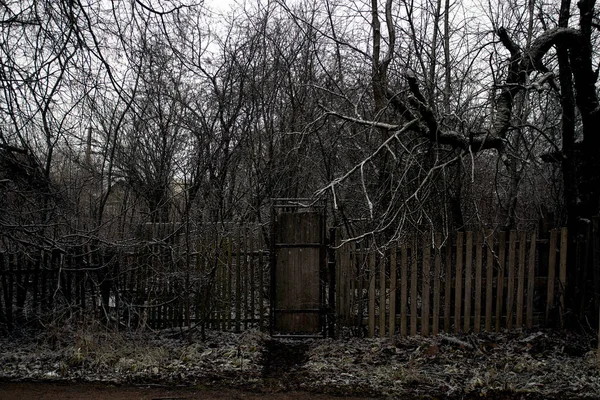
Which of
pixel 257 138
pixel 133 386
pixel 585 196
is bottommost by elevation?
pixel 133 386

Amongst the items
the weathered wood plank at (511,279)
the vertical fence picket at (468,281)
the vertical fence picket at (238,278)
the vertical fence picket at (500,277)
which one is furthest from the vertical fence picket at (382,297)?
the vertical fence picket at (238,278)

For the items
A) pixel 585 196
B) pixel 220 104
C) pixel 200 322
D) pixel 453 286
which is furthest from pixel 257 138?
pixel 585 196

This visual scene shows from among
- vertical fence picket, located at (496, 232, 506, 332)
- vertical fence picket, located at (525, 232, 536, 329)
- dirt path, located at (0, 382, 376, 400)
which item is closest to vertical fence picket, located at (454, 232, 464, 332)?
vertical fence picket, located at (496, 232, 506, 332)

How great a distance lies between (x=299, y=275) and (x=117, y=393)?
10.6 ft

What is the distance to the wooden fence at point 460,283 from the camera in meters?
7.57

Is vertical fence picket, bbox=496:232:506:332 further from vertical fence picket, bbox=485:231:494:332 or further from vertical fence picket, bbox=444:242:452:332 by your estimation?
vertical fence picket, bbox=444:242:452:332

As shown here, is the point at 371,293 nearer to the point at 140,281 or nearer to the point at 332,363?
the point at 332,363

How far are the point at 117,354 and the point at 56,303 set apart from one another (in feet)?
5.26

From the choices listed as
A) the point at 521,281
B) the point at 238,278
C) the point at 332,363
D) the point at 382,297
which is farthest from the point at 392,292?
the point at 238,278

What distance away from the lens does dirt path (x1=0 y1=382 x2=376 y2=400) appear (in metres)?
5.70

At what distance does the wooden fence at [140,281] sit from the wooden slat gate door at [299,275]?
0.92ft

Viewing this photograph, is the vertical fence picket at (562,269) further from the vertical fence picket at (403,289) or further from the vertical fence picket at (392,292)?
the vertical fence picket at (392,292)

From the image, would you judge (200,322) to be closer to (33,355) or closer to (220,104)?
(33,355)

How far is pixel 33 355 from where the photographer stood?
7113 mm
